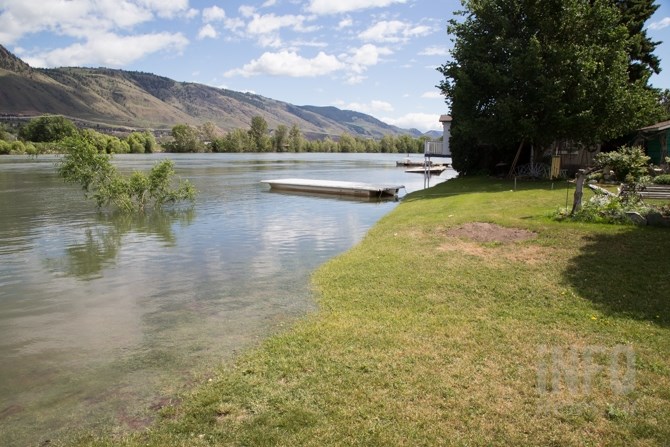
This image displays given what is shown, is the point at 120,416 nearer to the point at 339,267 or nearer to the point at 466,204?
the point at 339,267

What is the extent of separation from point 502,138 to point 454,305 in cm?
2504

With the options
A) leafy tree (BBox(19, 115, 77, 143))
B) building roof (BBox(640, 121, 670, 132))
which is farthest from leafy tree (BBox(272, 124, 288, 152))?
building roof (BBox(640, 121, 670, 132))

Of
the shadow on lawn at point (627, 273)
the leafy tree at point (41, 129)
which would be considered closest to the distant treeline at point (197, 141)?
the leafy tree at point (41, 129)

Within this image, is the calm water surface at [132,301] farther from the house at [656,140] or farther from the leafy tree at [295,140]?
the leafy tree at [295,140]

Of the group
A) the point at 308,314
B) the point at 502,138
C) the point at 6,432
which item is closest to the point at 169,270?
the point at 308,314

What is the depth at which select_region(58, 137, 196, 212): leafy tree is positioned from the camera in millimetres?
26484

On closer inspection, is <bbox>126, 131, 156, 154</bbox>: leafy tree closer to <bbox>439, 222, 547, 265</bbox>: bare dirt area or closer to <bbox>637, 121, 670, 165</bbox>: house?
<bbox>637, 121, 670, 165</bbox>: house

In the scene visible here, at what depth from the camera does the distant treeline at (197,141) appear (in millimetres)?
125625

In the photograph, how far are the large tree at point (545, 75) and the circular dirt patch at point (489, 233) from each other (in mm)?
15326

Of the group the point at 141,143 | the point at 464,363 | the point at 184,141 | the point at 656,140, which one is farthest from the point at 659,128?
the point at 184,141

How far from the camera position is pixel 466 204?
22.2 m

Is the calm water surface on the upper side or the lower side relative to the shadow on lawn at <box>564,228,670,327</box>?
lower

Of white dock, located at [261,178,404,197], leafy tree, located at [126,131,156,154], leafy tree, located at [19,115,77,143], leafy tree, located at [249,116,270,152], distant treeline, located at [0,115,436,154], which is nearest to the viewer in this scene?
white dock, located at [261,178,404,197]

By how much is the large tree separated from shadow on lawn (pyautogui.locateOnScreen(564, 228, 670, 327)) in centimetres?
1709
